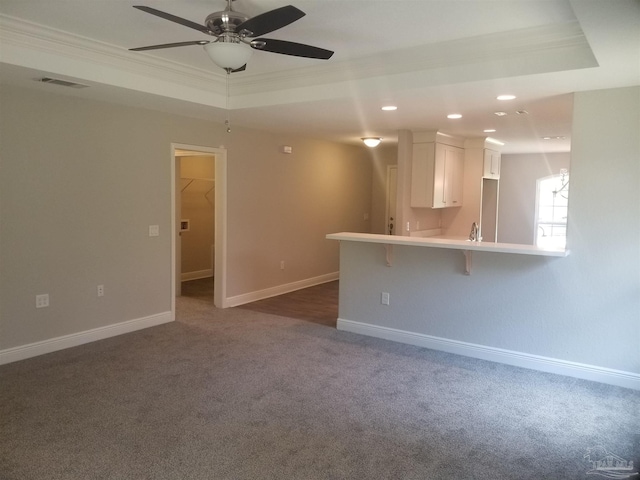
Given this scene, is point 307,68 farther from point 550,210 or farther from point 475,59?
point 550,210

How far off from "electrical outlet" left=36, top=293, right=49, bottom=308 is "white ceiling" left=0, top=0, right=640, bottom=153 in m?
1.79

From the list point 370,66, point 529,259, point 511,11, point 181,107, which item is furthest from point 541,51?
point 181,107

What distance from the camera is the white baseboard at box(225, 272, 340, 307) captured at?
20.3 ft

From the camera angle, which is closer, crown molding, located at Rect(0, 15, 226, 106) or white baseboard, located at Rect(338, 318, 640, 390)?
crown molding, located at Rect(0, 15, 226, 106)

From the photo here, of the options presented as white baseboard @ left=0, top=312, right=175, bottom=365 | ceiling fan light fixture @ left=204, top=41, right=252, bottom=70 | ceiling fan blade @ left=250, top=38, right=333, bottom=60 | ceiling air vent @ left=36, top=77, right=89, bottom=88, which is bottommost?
white baseboard @ left=0, top=312, right=175, bottom=365

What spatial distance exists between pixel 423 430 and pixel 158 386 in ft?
6.41

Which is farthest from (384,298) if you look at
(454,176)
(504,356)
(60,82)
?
(60,82)

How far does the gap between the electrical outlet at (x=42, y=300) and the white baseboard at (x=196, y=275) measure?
3.41 meters

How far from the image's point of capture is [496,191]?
8391 mm

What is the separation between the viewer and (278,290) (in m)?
6.88

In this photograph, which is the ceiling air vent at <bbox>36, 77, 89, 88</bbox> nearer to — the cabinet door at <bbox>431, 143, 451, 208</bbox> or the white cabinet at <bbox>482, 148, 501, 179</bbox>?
the cabinet door at <bbox>431, 143, 451, 208</bbox>

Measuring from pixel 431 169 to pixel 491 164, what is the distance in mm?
1814

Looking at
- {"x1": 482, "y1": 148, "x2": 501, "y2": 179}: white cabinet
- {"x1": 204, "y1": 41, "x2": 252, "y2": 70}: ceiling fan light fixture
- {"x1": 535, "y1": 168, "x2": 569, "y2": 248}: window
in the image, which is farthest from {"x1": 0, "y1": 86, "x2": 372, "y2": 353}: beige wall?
{"x1": 535, "y1": 168, "x2": 569, "y2": 248}: window

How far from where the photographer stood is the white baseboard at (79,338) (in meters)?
4.03
